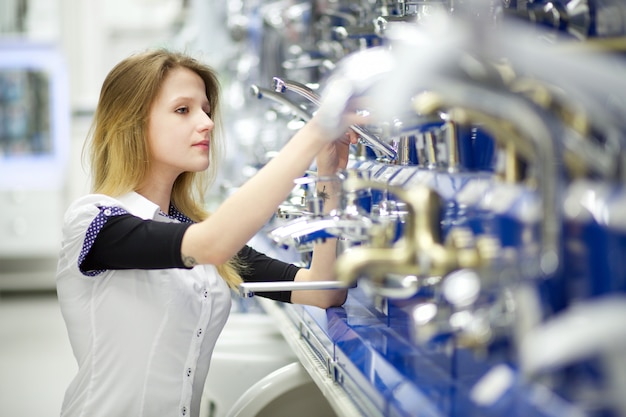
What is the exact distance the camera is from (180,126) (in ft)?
5.60

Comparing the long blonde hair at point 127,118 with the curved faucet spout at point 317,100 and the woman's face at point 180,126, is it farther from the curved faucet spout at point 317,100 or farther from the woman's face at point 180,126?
the curved faucet spout at point 317,100

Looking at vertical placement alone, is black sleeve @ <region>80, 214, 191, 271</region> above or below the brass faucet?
below

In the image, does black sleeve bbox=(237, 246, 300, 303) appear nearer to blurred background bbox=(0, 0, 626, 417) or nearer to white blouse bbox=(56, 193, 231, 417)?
blurred background bbox=(0, 0, 626, 417)

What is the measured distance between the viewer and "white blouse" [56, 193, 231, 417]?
1662 mm

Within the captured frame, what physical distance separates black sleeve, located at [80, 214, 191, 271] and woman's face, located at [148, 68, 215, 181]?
22 cm

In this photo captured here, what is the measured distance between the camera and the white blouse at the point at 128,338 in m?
1.66

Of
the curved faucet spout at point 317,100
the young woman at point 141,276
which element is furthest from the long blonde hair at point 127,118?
the curved faucet spout at point 317,100

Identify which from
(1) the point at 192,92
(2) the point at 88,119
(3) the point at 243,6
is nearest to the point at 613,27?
(1) the point at 192,92

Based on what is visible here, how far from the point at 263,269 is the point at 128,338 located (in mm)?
381

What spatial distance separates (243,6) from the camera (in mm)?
3984

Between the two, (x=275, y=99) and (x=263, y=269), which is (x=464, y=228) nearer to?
(x=275, y=99)

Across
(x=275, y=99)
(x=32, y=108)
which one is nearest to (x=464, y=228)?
(x=275, y=99)

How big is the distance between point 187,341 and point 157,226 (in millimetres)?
351

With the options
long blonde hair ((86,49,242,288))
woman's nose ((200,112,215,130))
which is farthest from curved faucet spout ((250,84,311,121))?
long blonde hair ((86,49,242,288))
